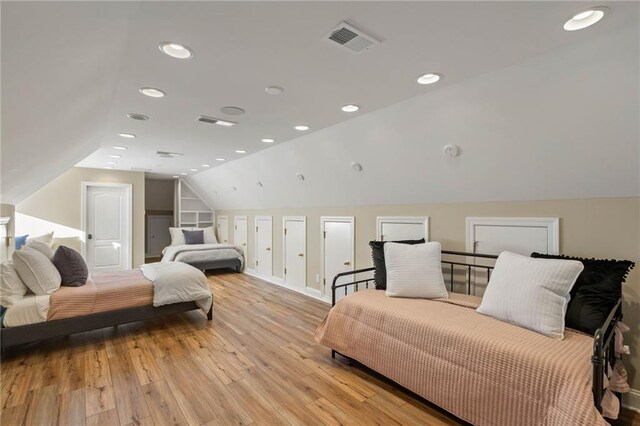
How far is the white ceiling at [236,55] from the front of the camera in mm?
1379

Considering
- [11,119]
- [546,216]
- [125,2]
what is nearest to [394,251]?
[546,216]

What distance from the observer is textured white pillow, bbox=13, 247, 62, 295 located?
9.58 ft

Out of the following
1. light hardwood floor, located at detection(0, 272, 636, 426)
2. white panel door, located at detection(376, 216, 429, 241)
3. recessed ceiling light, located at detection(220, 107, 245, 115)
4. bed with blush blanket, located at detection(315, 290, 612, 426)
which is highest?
recessed ceiling light, located at detection(220, 107, 245, 115)

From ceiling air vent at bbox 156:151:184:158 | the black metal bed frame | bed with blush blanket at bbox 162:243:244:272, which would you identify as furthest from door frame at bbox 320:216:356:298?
bed with blush blanket at bbox 162:243:244:272

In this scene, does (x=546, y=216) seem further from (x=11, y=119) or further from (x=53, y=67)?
(x=11, y=119)

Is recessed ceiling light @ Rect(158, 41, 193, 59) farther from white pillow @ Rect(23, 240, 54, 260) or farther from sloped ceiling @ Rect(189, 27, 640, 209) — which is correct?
white pillow @ Rect(23, 240, 54, 260)

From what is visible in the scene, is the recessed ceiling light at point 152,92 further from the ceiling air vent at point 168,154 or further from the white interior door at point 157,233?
the white interior door at point 157,233

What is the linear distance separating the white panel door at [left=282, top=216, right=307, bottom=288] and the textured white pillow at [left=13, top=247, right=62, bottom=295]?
10.8 ft

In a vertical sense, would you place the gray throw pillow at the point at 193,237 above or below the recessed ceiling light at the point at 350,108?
below

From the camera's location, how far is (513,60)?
6.33ft

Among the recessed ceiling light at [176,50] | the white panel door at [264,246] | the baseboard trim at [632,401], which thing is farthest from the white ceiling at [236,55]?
the white panel door at [264,246]

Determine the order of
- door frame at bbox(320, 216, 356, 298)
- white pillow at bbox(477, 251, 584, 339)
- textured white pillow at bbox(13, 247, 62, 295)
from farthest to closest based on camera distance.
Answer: door frame at bbox(320, 216, 356, 298) → textured white pillow at bbox(13, 247, 62, 295) → white pillow at bbox(477, 251, 584, 339)

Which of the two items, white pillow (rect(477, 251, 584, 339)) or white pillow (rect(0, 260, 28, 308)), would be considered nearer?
white pillow (rect(477, 251, 584, 339))

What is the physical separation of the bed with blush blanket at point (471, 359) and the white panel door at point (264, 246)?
3668 mm
